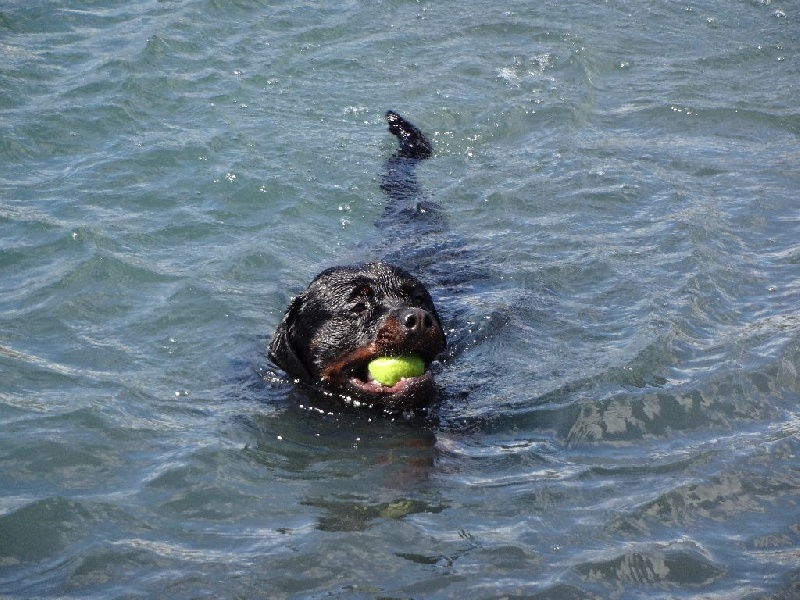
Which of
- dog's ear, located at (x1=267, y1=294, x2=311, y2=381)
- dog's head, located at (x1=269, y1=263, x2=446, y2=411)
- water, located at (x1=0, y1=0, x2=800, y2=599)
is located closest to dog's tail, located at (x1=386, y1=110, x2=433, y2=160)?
water, located at (x1=0, y1=0, x2=800, y2=599)

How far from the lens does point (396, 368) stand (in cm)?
648

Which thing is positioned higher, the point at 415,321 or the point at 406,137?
the point at 406,137

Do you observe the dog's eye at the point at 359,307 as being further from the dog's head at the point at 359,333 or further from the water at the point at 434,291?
the water at the point at 434,291

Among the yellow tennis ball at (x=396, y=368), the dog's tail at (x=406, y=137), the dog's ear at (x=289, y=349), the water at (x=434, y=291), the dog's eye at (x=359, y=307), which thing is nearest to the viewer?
the water at (x=434, y=291)

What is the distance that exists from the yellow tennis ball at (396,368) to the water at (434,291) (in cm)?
26

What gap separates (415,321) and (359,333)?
1.56 ft

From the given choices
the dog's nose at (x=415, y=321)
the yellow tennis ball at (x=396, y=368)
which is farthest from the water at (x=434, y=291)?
the dog's nose at (x=415, y=321)

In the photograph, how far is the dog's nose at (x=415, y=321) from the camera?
6.29 m

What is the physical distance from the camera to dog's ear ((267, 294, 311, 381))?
692 cm

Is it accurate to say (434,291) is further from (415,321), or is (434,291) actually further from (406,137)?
(406,137)

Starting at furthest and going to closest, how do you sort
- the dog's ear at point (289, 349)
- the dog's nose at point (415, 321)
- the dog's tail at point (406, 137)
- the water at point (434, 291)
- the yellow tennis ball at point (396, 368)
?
the dog's tail at point (406, 137) → the dog's ear at point (289, 349) → the yellow tennis ball at point (396, 368) → the dog's nose at point (415, 321) → the water at point (434, 291)

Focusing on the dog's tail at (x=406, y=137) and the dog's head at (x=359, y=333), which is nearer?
the dog's head at (x=359, y=333)

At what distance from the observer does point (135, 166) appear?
9.56m

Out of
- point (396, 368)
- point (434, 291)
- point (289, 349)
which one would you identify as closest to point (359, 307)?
point (396, 368)
